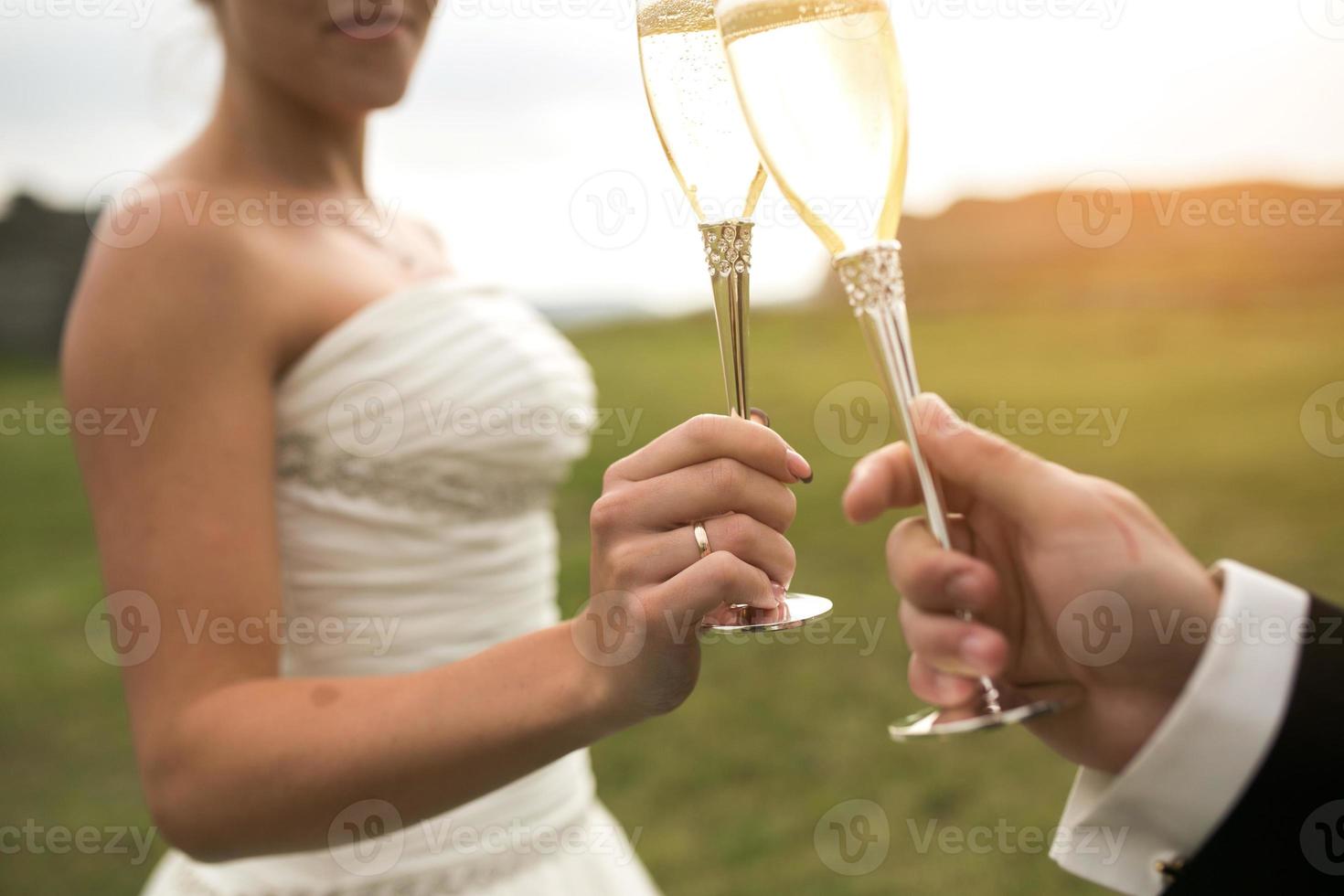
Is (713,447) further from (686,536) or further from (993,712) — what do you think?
(993,712)

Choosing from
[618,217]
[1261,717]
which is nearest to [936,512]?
[1261,717]

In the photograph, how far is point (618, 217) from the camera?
9.51 feet

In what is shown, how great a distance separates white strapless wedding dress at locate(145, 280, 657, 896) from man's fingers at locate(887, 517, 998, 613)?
1.05 metres

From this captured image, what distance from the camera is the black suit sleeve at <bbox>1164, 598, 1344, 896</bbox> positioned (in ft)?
3.80

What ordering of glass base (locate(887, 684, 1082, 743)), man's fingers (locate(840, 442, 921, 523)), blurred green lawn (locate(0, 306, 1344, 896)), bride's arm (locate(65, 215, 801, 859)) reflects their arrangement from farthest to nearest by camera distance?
blurred green lawn (locate(0, 306, 1344, 896)) → man's fingers (locate(840, 442, 921, 523)) → bride's arm (locate(65, 215, 801, 859)) → glass base (locate(887, 684, 1082, 743))

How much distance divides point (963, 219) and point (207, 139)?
7.55m

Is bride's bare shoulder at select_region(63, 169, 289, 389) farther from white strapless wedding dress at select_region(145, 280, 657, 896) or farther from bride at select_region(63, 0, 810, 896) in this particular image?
white strapless wedding dress at select_region(145, 280, 657, 896)

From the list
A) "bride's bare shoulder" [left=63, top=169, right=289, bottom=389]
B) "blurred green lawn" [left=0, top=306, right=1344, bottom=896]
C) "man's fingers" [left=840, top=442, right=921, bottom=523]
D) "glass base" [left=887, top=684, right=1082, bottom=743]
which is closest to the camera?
"glass base" [left=887, top=684, right=1082, bottom=743]

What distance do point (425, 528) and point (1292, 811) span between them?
145cm

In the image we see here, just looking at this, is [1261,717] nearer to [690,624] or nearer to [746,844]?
[690,624]

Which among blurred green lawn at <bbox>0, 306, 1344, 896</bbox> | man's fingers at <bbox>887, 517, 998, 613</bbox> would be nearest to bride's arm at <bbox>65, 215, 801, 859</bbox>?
man's fingers at <bbox>887, 517, 998, 613</bbox>

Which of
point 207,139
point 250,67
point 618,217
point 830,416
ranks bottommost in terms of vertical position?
point 830,416

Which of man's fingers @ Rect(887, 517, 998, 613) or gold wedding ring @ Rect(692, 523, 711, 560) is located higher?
gold wedding ring @ Rect(692, 523, 711, 560)

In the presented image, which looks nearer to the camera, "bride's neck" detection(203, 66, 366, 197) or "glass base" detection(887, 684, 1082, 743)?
"glass base" detection(887, 684, 1082, 743)
